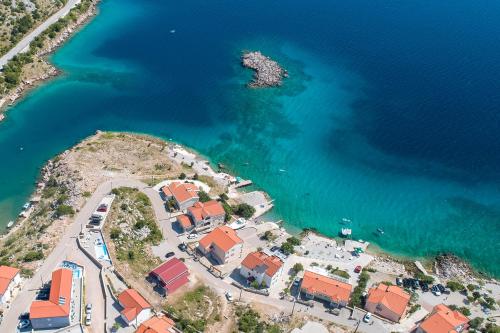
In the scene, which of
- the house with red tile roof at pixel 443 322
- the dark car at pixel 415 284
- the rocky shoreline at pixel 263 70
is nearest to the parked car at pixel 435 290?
the dark car at pixel 415 284

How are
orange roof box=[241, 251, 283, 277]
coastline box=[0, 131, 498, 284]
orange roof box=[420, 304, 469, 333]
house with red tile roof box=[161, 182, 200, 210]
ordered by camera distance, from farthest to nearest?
house with red tile roof box=[161, 182, 200, 210] → coastline box=[0, 131, 498, 284] → orange roof box=[241, 251, 283, 277] → orange roof box=[420, 304, 469, 333]

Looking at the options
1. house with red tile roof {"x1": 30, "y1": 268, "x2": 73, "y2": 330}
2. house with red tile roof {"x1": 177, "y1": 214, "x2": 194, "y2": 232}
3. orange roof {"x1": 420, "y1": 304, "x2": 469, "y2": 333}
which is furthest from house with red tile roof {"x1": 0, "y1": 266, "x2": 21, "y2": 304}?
orange roof {"x1": 420, "y1": 304, "x2": 469, "y2": 333}

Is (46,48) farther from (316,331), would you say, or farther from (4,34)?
(316,331)

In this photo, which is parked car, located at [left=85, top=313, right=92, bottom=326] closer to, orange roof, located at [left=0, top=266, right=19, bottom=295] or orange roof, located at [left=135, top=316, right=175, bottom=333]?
orange roof, located at [left=135, top=316, right=175, bottom=333]

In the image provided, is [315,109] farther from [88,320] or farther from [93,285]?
[88,320]

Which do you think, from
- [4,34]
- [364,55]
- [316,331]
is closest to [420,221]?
[316,331]

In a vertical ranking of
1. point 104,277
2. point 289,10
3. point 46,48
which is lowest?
point 104,277
